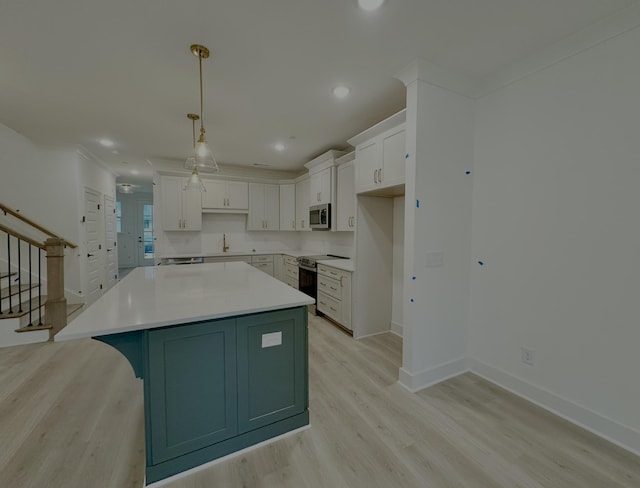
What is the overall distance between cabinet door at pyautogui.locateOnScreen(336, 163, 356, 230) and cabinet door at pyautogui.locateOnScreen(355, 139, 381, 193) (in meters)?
0.43

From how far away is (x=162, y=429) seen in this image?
149 cm

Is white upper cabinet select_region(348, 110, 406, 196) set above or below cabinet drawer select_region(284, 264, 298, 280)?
above

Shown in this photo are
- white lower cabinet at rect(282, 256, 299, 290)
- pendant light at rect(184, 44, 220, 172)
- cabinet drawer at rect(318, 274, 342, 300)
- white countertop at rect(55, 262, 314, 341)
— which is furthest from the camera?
white lower cabinet at rect(282, 256, 299, 290)

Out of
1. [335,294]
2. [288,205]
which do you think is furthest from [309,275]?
[288,205]

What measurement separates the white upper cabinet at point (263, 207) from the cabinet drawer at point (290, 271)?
966mm

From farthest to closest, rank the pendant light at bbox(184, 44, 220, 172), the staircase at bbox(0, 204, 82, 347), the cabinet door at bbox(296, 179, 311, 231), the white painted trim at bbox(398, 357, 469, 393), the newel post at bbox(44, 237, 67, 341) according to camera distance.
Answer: the cabinet door at bbox(296, 179, 311, 231) < the newel post at bbox(44, 237, 67, 341) < the staircase at bbox(0, 204, 82, 347) < the white painted trim at bbox(398, 357, 469, 393) < the pendant light at bbox(184, 44, 220, 172)

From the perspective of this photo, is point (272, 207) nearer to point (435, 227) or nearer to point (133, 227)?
point (435, 227)

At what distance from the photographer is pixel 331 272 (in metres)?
3.92

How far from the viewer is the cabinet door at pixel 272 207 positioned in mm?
5805

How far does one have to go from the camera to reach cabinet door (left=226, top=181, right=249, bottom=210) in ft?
18.0

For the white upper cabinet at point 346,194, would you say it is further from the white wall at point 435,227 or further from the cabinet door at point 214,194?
the cabinet door at point 214,194

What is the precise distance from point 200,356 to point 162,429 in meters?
0.41

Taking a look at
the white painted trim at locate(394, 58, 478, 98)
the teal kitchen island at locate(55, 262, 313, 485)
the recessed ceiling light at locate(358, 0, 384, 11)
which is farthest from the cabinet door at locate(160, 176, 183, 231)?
the recessed ceiling light at locate(358, 0, 384, 11)

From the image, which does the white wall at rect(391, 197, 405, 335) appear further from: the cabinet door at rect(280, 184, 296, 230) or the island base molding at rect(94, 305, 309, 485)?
the cabinet door at rect(280, 184, 296, 230)
